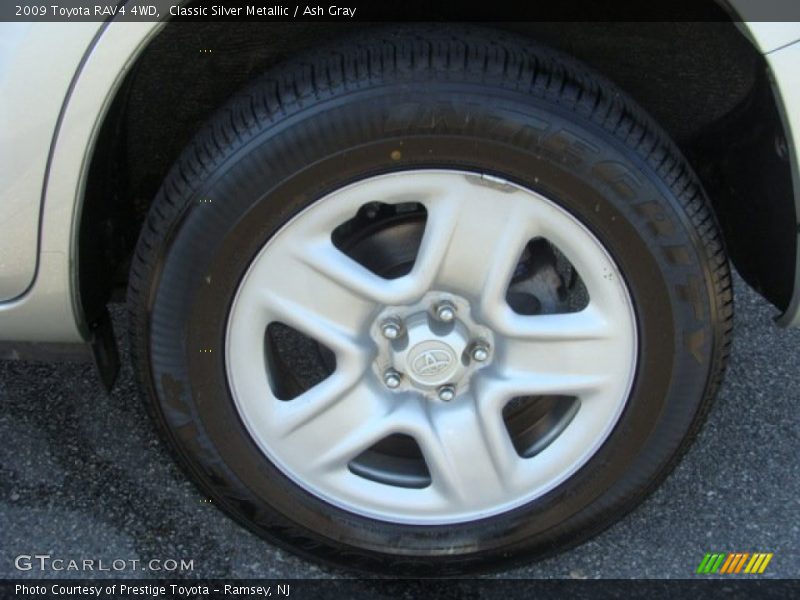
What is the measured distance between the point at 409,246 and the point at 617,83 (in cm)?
50

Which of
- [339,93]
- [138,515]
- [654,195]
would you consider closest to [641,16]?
[654,195]

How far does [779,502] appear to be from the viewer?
219cm

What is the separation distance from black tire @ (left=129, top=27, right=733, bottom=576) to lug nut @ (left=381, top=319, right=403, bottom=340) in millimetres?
268

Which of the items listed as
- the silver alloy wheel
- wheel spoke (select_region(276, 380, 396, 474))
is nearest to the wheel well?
the silver alloy wheel

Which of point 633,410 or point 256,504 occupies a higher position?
point 633,410

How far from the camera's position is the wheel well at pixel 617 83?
1788mm

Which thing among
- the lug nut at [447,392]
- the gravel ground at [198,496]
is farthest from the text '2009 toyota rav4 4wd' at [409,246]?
the gravel ground at [198,496]

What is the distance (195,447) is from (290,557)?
373 millimetres

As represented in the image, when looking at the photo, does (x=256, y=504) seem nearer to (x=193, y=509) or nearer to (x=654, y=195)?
(x=193, y=509)

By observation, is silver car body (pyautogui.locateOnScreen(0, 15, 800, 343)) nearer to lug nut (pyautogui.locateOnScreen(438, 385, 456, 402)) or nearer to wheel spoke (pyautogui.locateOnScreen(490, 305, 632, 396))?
wheel spoke (pyautogui.locateOnScreen(490, 305, 632, 396))

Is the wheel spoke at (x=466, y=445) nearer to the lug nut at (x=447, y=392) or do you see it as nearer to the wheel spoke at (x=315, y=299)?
the lug nut at (x=447, y=392)

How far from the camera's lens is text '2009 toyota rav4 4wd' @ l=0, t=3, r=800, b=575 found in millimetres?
1591

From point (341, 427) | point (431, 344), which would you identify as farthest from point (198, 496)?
point (431, 344)

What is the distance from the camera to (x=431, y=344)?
1774 millimetres
